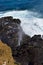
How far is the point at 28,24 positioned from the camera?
32125 mm

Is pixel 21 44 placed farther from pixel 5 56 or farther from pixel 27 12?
pixel 27 12

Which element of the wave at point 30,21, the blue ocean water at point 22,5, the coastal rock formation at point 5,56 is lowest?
the wave at point 30,21

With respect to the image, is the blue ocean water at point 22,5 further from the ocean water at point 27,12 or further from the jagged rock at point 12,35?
the jagged rock at point 12,35

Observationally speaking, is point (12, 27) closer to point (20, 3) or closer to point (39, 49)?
point (39, 49)

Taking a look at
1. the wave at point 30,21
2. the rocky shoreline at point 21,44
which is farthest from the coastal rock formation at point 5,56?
the wave at point 30,21

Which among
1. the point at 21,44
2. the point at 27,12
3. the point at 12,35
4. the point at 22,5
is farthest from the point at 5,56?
the point at 22,5

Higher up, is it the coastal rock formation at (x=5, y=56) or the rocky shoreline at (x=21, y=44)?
the coastal rock formation at (x=5, y=56)

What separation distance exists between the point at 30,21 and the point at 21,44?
480 inches

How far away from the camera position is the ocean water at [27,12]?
31.1 metres

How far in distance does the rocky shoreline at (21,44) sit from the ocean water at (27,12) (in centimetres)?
521

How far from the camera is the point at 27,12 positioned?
128ft

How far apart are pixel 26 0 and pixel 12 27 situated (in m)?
21.1

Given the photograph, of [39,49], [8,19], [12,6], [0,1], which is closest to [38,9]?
[12,6]

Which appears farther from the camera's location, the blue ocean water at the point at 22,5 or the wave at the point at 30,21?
the blue ocean water at the point at 22,5
